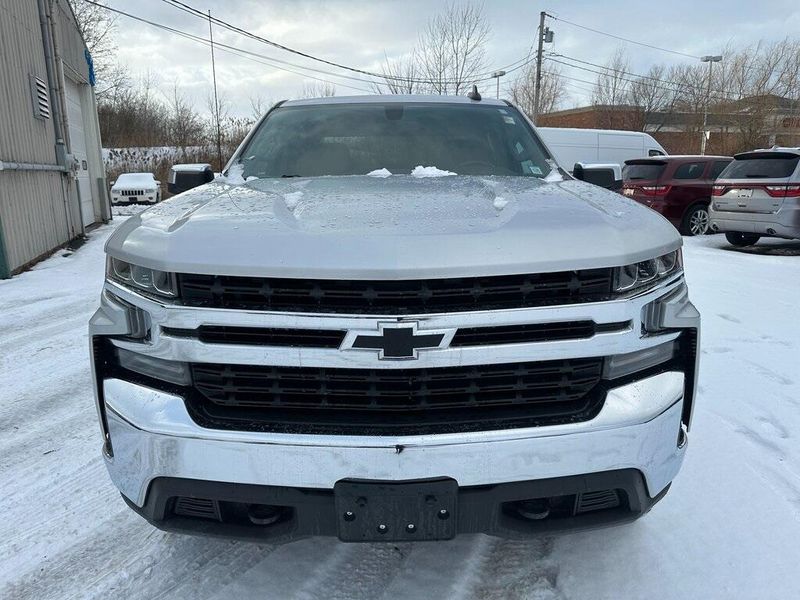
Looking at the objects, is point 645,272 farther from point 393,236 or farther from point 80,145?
point 80,145

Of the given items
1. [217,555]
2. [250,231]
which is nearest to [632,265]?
[250,231]

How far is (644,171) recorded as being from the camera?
11227mm

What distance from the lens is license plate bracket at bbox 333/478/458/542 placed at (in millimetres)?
1506

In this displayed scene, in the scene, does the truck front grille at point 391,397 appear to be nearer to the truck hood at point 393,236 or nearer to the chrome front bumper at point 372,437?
the chrome front bumper at point 372,437

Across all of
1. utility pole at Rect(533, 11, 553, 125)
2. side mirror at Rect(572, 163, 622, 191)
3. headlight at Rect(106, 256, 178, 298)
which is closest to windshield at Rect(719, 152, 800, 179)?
side mirror at Rect(572, 163, 622, 191)

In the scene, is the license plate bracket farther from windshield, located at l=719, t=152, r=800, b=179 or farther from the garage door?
the garage door

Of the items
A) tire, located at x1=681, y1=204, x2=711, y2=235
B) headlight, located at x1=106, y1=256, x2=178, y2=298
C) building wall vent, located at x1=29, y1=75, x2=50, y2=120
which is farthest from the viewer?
tire, located at x1=681, y1=204, x2=711, y2=235

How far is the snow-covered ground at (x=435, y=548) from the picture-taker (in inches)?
74.7

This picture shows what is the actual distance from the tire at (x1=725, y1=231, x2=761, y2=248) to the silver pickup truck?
32.1 feet

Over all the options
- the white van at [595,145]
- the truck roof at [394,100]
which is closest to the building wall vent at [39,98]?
the truck roof at [394,100]

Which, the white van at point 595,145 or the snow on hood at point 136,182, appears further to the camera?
the snow on hood at point 136,182

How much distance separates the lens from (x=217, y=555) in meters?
2.08

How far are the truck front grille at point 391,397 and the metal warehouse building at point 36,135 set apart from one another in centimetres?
699

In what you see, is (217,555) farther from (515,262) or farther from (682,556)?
(682,556)
